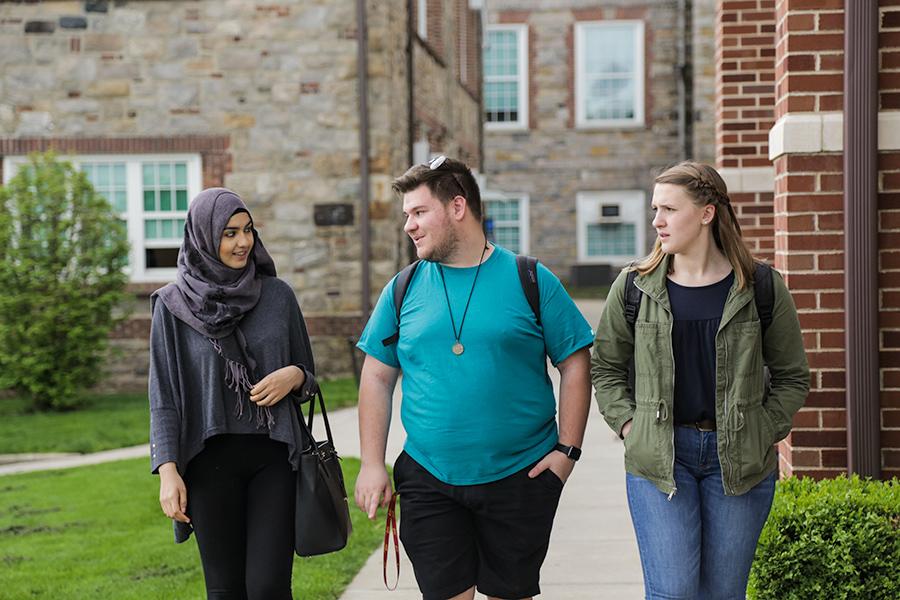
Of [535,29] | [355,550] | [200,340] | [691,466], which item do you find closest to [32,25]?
[355,550]

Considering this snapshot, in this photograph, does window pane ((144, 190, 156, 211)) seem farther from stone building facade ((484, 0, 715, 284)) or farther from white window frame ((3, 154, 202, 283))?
stone building facade ((484, 0, 715, 284))

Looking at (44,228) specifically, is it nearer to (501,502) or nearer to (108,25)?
(108,25)

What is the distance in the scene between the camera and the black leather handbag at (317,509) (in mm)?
3988

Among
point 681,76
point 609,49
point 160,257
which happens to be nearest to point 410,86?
point 160,257

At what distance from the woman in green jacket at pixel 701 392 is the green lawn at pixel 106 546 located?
8.40ft

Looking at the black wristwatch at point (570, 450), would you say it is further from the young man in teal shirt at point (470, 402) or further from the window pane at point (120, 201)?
the window pane at point (120, 201)

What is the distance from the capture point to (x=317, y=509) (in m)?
4.00

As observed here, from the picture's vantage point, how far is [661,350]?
3.64 m

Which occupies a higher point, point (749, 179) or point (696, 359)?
point (749, 179)

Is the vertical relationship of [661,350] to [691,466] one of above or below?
above

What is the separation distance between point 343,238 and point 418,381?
11.1 meters

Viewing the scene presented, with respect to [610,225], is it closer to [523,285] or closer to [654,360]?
[523,285]

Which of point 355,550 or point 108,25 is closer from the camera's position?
point 355,550

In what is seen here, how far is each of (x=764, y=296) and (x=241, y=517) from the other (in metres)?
1.77
